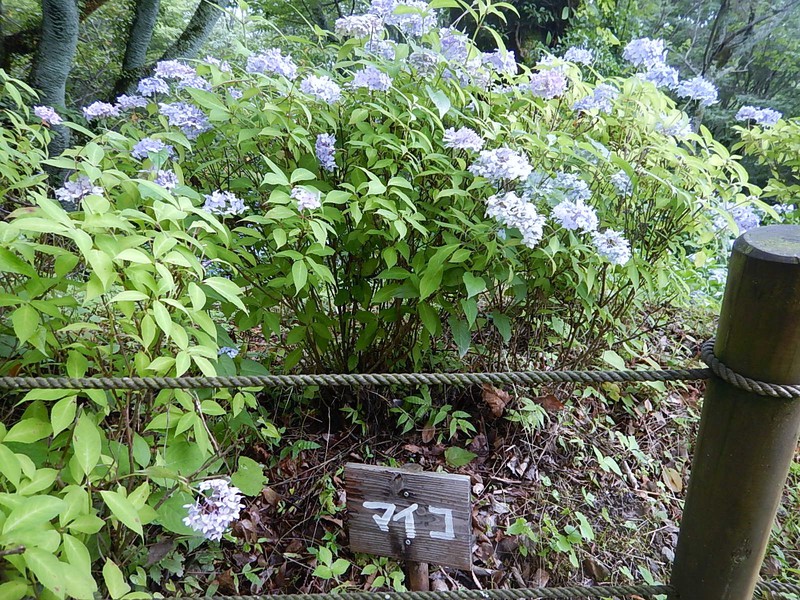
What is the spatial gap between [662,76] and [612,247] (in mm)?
1065

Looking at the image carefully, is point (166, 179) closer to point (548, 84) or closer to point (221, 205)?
point (221, 205)

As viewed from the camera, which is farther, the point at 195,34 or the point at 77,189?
the point at 195,34

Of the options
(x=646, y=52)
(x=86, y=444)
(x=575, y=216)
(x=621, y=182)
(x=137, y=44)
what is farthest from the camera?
(x=137, y=44)

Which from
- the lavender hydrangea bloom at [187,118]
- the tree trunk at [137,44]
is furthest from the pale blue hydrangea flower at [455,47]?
the tree trunk at [137,44]

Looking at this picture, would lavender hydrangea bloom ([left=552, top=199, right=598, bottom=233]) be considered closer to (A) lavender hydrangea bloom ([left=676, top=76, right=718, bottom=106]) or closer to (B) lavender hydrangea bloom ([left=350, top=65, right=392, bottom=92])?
(B) lavender hydrangea bloom ([left=350, top=65, right=392, bottom=92])

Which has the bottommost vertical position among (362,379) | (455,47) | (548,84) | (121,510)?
(121,510)

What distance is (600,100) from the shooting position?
208 cm

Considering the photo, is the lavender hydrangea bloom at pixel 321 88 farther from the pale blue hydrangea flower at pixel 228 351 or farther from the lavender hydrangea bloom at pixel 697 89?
the lavender hydrangea bloom at pixel 697 89

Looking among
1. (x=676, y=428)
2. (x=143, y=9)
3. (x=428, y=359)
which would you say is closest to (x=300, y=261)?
(x=428, y=359)

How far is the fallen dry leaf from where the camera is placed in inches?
Result: 89.8

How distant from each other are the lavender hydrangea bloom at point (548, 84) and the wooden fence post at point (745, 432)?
1.15m

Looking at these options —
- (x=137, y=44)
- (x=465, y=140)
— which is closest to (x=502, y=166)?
(x=465, y=140)

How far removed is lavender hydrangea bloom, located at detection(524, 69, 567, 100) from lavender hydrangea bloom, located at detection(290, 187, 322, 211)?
3.32ft

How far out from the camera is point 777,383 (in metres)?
0.94
